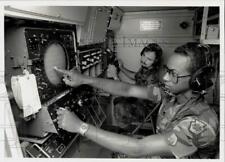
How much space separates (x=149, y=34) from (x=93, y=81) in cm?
63

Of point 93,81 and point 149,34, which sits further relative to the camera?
point 149,34

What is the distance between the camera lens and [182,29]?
1.79 metres

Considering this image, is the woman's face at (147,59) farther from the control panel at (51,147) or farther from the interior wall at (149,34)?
the control panel at (51,147)

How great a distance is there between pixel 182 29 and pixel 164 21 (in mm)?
175

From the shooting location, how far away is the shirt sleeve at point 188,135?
1020mm

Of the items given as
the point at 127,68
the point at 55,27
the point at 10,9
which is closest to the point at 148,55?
the point at 127,68

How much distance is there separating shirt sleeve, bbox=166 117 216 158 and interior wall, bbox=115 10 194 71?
2.45 feet

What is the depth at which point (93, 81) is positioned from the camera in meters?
1.59

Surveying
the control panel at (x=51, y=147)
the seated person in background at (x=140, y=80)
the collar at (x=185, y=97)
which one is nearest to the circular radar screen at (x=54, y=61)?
the control panel at (x=51, y=147)

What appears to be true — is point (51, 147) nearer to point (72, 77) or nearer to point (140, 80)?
point (72, 77)

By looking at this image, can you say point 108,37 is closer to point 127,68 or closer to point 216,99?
point 127,68

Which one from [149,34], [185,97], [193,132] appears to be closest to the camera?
[193,132]

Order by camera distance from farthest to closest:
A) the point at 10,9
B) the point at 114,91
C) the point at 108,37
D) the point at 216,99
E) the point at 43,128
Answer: the point at 108,37 → the point at 114,91 → the point at 216,99 → the point at 43,128 → the point at 10,9

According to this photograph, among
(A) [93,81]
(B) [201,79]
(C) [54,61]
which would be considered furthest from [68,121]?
(B) [201,79]
